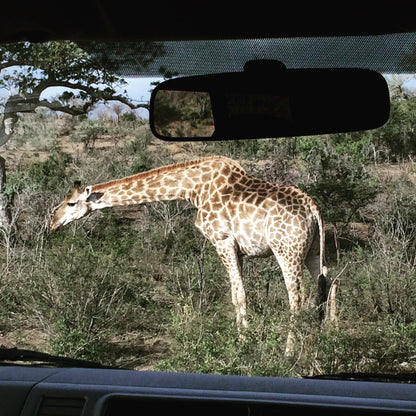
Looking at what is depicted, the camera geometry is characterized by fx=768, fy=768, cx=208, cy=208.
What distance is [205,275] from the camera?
6.22 meters

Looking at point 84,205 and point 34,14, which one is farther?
point 84,205

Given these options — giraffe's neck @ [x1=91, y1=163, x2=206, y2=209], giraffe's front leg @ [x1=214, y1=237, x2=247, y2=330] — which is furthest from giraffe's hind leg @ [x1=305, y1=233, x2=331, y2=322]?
giraffe's neck @ [x1=91, y1=163, x2=206, y2=209]

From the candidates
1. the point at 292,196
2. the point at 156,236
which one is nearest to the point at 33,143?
the point at 156,236

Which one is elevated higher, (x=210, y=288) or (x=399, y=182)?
(x=399, y=182)

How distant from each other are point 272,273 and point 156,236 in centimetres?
133

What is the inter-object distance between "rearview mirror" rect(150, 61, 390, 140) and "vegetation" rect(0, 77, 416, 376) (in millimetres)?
2993

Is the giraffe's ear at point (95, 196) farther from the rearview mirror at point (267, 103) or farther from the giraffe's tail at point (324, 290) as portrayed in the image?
the rearview mirror at point (267, 103)

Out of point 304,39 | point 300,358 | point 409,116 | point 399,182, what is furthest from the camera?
point 409,116

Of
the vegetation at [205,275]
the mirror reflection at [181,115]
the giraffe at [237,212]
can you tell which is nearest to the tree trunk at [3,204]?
the vegetation at [205,275]

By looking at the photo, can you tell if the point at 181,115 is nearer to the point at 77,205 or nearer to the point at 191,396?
the point at 191,396

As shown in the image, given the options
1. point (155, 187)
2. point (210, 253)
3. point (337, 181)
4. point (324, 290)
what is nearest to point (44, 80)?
point (155, 187)

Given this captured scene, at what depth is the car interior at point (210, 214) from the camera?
1550 millimetres

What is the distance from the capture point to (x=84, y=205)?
6273 millimetres

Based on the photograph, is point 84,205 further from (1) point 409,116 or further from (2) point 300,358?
(1) point 409,116
